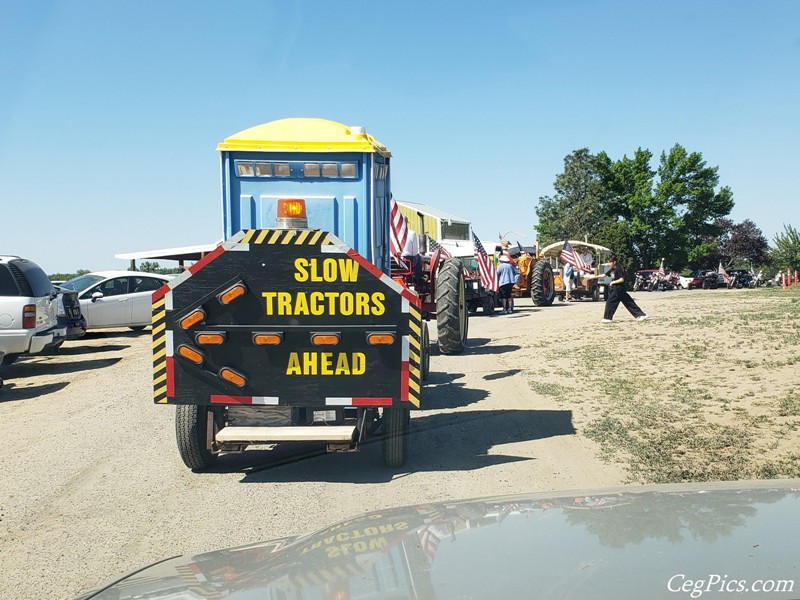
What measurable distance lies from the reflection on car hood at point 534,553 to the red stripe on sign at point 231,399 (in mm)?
3438

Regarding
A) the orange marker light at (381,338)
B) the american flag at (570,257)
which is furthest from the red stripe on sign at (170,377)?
the american flag at (570,257)

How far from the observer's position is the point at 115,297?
19.2 metres

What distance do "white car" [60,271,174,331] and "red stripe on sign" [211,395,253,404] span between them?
44.3 ft

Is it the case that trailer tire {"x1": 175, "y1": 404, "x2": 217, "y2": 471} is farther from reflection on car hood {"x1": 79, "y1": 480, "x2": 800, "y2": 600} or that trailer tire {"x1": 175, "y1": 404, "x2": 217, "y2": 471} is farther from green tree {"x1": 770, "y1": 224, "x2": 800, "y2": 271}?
green tree {"x1": 770, "y1": 224, "x2": 800, "y2": 271}

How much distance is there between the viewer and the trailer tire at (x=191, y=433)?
252 inches

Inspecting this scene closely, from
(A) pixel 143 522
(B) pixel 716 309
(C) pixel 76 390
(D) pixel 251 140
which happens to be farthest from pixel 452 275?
(B) pixel 716 309

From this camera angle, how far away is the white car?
18.8 metres

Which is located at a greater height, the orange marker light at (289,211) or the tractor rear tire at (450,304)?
the orange marker light at (289,211)

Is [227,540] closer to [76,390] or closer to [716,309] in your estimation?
[76,390]

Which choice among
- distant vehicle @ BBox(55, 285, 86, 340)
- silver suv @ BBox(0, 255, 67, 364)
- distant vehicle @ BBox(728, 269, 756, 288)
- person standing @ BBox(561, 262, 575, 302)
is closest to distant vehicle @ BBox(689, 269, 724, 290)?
distant vehicle @ BBox(728, 269, 756, 288)

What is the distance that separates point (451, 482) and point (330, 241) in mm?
2120

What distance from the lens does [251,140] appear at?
798 centimetres

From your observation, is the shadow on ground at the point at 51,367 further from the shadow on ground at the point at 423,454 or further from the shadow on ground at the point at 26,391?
the shadow on ground at the point at 423,454

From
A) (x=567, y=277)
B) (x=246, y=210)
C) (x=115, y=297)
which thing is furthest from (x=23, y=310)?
(x=567, y=277)
